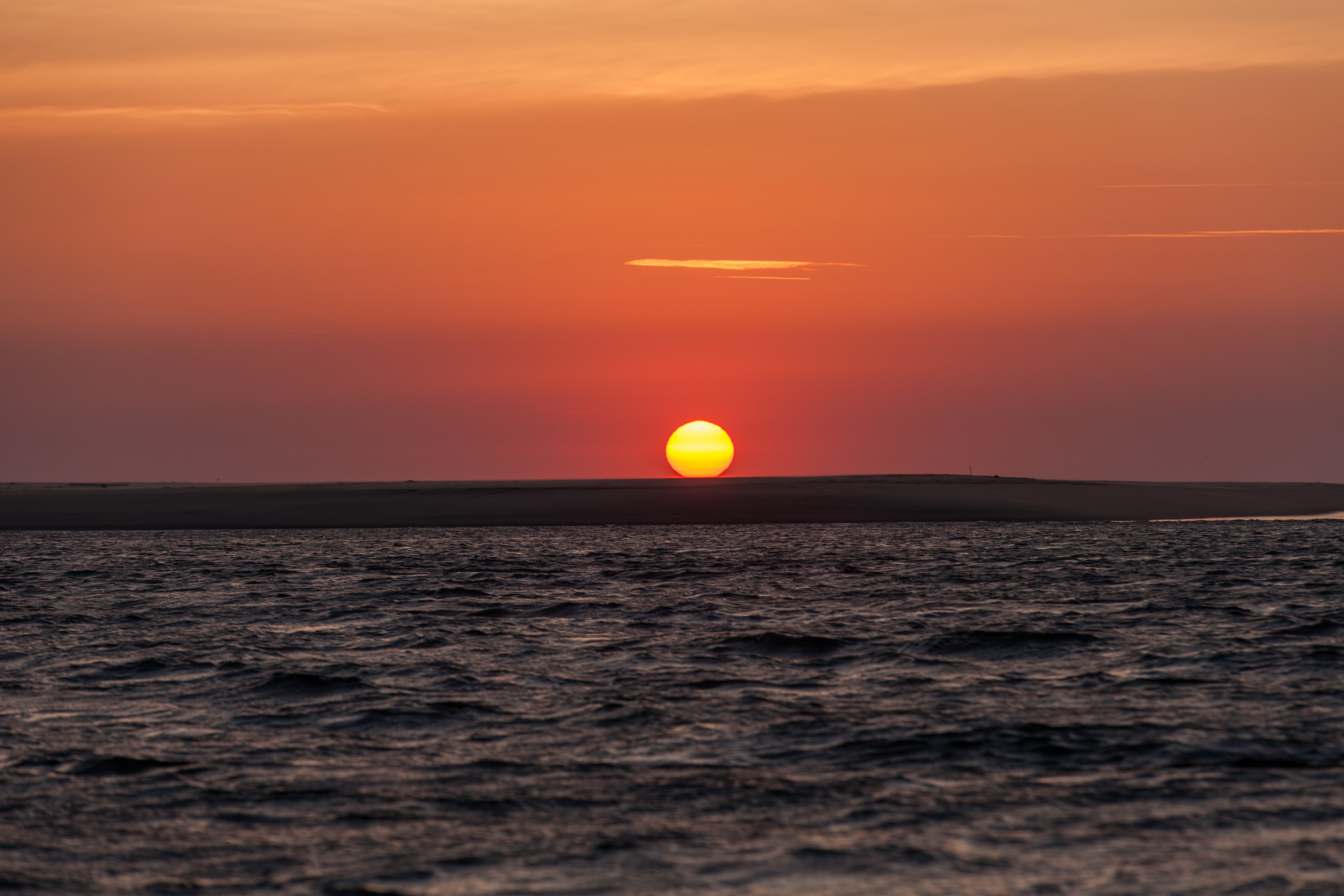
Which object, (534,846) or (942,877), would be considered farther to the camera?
(534,846)

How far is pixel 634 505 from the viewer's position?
3472 inches

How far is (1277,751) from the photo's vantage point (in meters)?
14.9

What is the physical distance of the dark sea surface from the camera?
11.1 metres

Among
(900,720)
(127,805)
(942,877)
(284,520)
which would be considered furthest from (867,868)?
(284,520)

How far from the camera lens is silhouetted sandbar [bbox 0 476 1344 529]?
79.6 meters

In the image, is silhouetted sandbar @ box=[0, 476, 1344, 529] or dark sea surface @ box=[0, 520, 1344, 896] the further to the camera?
silhouetted sandbar @ box=[0, 476, 1344, 529]

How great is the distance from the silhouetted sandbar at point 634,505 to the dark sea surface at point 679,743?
44.9m

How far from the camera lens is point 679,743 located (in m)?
15.9

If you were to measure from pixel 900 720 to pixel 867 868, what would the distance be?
244 inches

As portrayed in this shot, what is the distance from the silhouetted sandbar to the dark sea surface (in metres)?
44.9

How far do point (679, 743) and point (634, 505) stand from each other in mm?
72360

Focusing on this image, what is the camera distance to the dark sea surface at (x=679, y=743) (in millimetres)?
11117

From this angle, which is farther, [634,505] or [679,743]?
[634,505]

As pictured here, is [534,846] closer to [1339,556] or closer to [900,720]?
[900,720]
